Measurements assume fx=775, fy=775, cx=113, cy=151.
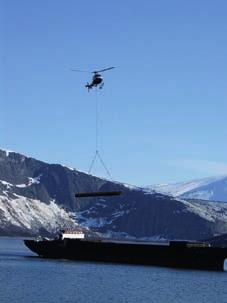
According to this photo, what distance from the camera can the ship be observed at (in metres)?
166

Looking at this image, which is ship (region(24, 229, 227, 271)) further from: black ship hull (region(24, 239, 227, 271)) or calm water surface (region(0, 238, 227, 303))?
calm water surface (region(0, 238, 227, 303))

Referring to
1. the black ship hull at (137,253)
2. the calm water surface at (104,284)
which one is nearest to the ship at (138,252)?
the black ship hull at (137,253)

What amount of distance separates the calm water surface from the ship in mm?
8433

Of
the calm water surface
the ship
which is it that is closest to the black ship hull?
the ship

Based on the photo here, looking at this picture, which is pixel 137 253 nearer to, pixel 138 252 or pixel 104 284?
pixel 138 252

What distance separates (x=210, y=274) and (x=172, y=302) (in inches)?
2057

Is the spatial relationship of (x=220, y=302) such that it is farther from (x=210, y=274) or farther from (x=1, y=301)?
(x=210, y=274)

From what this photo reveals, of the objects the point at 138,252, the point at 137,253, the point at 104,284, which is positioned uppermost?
the point at 138,252

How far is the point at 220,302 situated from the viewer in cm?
10438

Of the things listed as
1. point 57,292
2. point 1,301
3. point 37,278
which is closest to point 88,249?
point 37,278

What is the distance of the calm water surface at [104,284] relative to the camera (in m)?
102

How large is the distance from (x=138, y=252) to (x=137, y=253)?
34 cm

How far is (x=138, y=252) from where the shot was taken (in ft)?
579

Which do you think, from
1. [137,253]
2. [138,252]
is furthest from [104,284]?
[138,252]
